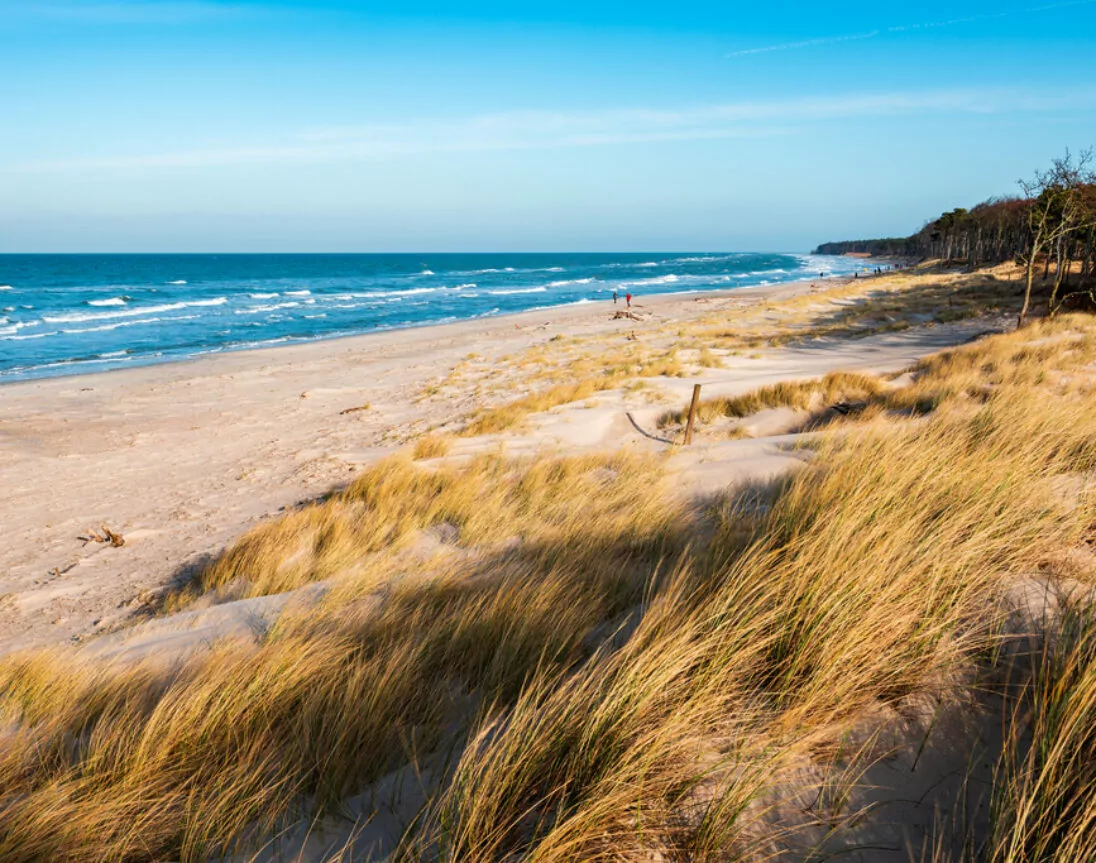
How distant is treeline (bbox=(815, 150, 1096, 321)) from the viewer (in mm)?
18906

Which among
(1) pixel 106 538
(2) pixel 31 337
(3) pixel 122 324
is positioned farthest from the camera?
(3) pixel 122 324

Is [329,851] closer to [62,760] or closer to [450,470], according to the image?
[62,760]

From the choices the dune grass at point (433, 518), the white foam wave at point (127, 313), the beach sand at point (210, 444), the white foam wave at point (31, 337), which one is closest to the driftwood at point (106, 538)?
the beach sand at point (210, 444)

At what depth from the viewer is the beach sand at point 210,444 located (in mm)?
6933

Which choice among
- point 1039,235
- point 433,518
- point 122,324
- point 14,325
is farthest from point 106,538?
point 14,325

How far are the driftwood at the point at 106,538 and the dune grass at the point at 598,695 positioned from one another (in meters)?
4.21

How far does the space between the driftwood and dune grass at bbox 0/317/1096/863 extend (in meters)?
4.21

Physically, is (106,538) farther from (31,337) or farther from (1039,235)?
(31,337)

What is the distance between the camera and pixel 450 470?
28.7ft

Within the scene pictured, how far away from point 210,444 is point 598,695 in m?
12.5

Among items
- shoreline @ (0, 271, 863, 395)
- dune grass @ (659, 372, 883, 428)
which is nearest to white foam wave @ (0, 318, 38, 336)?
shoreline @ (0, 271, 863, 395)

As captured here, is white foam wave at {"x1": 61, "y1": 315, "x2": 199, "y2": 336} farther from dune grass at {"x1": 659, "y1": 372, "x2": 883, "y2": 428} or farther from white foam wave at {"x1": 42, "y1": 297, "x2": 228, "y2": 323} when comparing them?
dune grass at {"x1": 659, "y1": 372, "x2": 883, "y2": 428}

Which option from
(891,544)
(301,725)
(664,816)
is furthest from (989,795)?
(301,725)

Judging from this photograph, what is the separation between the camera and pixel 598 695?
215 cm
